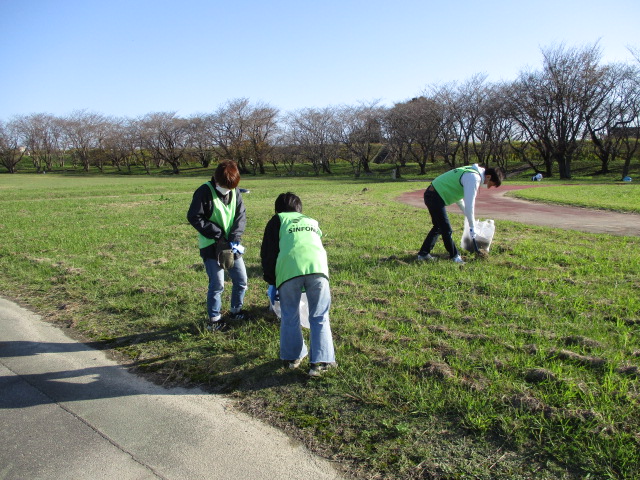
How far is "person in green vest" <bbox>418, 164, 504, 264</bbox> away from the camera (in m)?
6.65

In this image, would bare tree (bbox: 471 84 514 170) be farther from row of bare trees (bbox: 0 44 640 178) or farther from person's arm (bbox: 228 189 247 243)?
person's arm (bbox: 228 189 247 243)

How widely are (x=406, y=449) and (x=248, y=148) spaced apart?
5936 centimetres

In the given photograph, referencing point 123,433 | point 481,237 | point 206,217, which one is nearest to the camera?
point 123,433

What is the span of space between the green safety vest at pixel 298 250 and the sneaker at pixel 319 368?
0.71 meters

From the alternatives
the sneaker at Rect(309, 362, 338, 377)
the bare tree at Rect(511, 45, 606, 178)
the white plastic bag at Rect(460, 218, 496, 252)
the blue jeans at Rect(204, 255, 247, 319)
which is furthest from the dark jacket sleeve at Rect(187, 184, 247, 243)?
the bare tree at Rect(511, 45, 606, 178)

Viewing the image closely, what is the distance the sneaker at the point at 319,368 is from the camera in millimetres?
3516

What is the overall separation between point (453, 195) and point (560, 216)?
709cm

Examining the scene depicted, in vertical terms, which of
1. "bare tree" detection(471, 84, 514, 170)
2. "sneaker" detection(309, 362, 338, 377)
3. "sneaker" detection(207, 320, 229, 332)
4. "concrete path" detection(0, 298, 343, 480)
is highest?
"bare tree" detection(471, 84, 514, 170)

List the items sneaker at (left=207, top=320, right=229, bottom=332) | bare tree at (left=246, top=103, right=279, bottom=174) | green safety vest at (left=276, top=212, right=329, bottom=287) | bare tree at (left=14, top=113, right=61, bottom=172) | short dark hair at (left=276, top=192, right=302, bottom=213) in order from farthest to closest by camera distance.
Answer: bare tree at (left=14, top=113, right=61, bottom=172)
bare tree at (left=246, top=103, right=279, bottom=174)
sneaker at (left=207, top=320, right=229, bottom=332)
short dark hair at (left=276, top=192, right=302, bottom=213)
green safety vest at (left=276, top=212, right=329, bottom=287)

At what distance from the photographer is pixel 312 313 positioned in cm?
355

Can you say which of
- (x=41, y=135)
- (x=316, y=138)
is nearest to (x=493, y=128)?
(x=316, y=138)

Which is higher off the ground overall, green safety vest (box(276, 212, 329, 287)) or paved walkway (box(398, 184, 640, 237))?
green safety vest (box(276, 212, 329, 287))

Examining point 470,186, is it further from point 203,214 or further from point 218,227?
Answer: point 203,214

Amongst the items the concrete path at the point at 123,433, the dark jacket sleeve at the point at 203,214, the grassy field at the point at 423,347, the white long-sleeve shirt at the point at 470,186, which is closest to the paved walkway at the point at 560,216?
the grassy field at the point at 423,347
